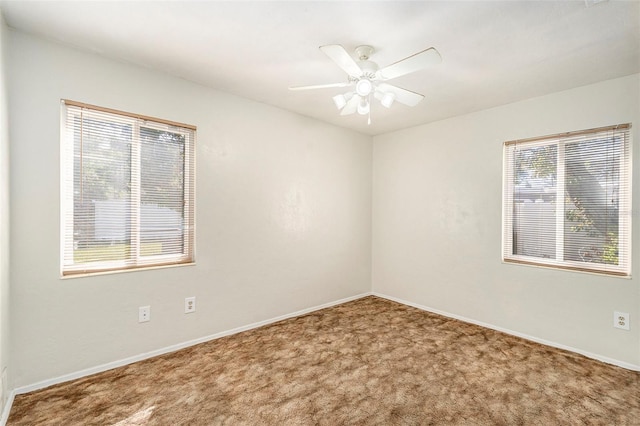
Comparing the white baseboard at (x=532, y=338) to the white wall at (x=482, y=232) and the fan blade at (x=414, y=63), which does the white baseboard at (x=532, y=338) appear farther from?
the fan blade at (x=414, y=63)

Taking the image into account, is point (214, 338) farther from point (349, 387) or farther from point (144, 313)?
point (349, 387)

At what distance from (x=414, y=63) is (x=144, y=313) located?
9.26ft

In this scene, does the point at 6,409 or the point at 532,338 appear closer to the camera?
the point at 6,409

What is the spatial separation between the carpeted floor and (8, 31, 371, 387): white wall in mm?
273

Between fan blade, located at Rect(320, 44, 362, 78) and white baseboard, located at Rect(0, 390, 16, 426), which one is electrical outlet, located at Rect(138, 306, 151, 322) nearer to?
white baseboard, located at Rect(0, 390, 16, 426)

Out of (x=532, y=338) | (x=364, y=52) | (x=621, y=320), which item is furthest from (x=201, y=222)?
(x=621, y=320)

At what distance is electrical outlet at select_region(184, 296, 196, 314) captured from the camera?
9.21 ft

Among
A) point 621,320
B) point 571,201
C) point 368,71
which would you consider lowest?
point 621,320

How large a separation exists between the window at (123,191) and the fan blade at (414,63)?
1.87 metres

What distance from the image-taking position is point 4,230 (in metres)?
1.86

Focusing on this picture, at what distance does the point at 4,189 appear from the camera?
1870mm

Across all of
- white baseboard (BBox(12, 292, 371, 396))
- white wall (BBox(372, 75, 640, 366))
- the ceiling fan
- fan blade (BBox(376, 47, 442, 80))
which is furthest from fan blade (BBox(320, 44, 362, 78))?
white baseboard (BBox(12, 292, 371, 396))

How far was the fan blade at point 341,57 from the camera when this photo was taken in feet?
5.77

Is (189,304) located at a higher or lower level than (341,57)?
lower
